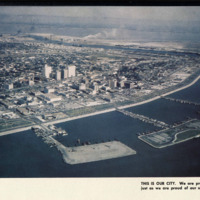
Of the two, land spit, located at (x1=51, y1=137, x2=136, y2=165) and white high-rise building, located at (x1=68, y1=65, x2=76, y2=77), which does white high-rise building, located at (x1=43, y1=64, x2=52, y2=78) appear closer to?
white high-rise building, located at (x1=68, y1=65, x2=76, y2=77)

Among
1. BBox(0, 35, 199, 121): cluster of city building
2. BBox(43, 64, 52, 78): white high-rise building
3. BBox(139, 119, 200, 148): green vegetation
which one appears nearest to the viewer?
BBox(139, 119, 200, 148): green vegetation

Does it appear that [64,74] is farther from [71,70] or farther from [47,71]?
[47,71]

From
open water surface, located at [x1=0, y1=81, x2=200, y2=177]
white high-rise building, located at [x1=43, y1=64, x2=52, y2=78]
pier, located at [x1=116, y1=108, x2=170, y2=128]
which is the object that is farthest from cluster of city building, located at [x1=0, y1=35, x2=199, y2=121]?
open water surface, located at [x1=0, y1=81, x2=200, y2=177]

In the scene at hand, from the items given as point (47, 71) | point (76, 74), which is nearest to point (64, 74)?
point (76, 74)

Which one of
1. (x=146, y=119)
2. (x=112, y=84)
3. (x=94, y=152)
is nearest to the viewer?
(x=94, y=152)

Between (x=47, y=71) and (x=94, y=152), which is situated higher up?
(x=47, y=71)

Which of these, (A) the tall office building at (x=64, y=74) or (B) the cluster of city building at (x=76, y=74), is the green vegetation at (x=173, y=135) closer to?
(B) the cluster of city building at (x=76, y=74)

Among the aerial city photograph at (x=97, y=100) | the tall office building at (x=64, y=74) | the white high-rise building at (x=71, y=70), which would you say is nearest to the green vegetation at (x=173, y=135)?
the aerial city photograph at (x=97, y=100)

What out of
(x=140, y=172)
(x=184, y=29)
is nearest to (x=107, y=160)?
(x=140, y=172)
